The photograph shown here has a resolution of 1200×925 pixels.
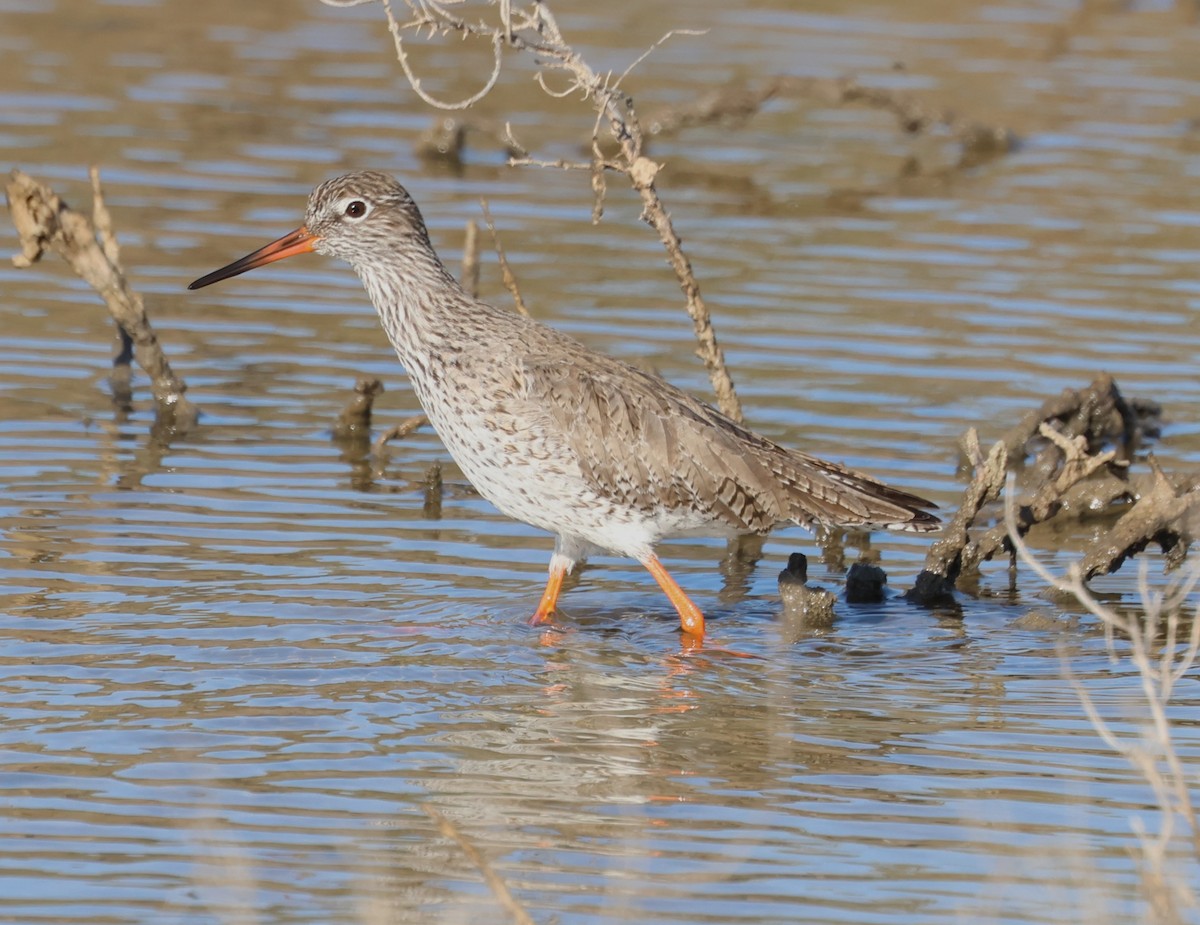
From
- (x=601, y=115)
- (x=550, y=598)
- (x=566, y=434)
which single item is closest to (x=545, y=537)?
(x=550, y=598)

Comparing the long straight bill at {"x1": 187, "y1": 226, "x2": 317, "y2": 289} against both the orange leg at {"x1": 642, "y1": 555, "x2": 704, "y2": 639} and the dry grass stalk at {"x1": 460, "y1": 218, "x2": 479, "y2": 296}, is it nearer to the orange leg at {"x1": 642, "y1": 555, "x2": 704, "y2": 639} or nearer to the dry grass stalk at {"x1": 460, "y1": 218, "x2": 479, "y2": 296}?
the dry grass stalk at {"x1": 460, "y1": 218, "x2": 479, "y2": 296}

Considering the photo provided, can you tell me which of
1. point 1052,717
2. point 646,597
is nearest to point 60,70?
point 646,597

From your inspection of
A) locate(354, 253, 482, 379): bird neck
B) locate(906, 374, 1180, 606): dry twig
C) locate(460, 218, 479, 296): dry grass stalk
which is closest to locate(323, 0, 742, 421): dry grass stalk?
locate(354, 253, 482, 379): bird neck

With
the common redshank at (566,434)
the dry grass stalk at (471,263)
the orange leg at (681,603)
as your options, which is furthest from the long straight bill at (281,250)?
the orange leg at (681,603)

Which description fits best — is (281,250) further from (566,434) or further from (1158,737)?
(1158,737)

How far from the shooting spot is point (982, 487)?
1014 cm

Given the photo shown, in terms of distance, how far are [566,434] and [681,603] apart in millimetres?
997

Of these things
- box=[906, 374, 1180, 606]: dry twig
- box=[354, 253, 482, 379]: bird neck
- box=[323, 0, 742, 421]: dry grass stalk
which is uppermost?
box=[323, 0, 742, 421]: dry grass stalk

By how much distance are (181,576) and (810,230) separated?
8.14 meters

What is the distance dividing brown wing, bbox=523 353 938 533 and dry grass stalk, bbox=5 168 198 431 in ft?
11.9

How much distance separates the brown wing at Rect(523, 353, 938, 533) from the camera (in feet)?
31.2

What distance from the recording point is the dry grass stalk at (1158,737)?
5.58m

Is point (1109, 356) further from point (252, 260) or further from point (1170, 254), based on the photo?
point (252, 260)

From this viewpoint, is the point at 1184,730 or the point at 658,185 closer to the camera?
the point at 1184,730
